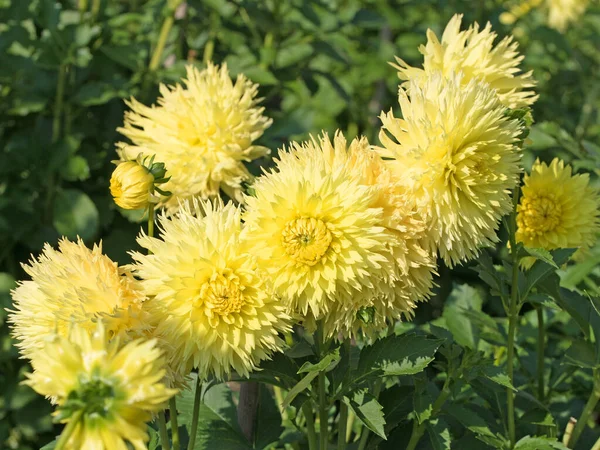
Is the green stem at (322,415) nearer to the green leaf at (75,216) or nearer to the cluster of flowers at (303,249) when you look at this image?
the cluster of flowers at (303,249)

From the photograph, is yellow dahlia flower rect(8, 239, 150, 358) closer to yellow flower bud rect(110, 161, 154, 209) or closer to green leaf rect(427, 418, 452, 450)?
yellow flower bud rect(110, 161, 154, 209)

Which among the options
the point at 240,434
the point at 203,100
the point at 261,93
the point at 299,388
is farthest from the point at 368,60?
the point at 299,388

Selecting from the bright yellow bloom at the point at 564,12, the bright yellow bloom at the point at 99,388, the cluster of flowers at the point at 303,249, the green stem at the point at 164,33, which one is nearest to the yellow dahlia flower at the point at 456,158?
the cluster of flowers at the point at 303,249

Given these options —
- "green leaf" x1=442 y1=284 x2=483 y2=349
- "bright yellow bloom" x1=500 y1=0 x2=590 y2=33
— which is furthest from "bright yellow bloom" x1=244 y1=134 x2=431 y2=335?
"bright yellow bloom" x1=500 y1=0 x2=590 y2=33

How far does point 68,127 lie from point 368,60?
5.64ft

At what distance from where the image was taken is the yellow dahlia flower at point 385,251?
3.26 feet

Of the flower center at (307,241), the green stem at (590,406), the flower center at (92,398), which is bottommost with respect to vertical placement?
the flower center at (92,398)

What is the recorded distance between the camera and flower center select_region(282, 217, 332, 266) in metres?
0.95

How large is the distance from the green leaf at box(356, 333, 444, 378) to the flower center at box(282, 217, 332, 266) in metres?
0.21

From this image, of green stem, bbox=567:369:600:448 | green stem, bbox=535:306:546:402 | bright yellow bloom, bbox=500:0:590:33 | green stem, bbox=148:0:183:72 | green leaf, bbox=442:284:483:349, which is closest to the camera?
green stem, bbox=567:369:600:448

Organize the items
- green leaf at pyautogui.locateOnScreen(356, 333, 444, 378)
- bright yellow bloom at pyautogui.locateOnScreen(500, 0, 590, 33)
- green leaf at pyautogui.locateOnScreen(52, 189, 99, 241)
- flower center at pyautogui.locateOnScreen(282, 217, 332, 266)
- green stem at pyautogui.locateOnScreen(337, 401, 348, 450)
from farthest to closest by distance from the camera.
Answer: bright yellow bloom at pyautogui.locateOnScreen(500, 0, 590, 33)
green leaf at pyautogui.locateOnScreen(52, 189, 99, 241)
green stem at pyautogui.locateOnScreen(337, 401, 348, 450)
green leaf at pyautogui.locateOnScreen(356, 333, 444, 378)
flower center at pyautogui.locateOnScreen(282, 217, 332, 266)

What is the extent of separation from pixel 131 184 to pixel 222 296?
0.74 feet

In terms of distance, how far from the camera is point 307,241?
0.96 metres

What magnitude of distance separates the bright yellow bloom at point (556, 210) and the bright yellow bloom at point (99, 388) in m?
0.85
